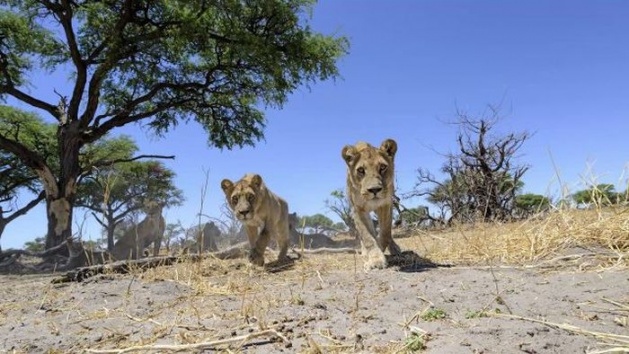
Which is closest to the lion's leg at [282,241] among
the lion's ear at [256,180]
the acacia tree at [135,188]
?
the lion's ear at [256,180]

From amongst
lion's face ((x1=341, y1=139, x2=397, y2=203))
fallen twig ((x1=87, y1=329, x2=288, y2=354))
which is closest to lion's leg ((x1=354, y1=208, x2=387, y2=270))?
lion's face ((x1=341, y1=139, x2=397, y2=203))

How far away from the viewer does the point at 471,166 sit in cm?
1683

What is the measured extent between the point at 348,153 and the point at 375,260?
127 cm

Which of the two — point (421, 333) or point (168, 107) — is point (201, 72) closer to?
point (168, 107)

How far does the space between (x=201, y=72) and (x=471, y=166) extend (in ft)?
32.9

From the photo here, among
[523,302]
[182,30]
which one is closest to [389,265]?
[523,302]

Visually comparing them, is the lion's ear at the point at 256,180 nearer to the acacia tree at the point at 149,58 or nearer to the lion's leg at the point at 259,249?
the lion's leg at the point at 259,249

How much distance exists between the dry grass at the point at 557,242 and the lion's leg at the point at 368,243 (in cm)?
90

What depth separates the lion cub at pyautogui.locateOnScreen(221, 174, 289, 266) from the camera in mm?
7219

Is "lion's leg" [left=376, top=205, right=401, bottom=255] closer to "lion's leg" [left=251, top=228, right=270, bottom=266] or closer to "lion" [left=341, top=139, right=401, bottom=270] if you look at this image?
"lion" [left=341, top=139, right=401, bottom=270]

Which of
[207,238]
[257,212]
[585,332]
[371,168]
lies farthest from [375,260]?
→ [207,238]

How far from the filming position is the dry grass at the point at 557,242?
493cm

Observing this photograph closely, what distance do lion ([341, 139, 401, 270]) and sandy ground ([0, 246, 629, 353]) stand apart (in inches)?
24.4

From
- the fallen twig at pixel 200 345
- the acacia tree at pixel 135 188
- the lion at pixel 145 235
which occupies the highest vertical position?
the acacia tree at pixel 135 188
